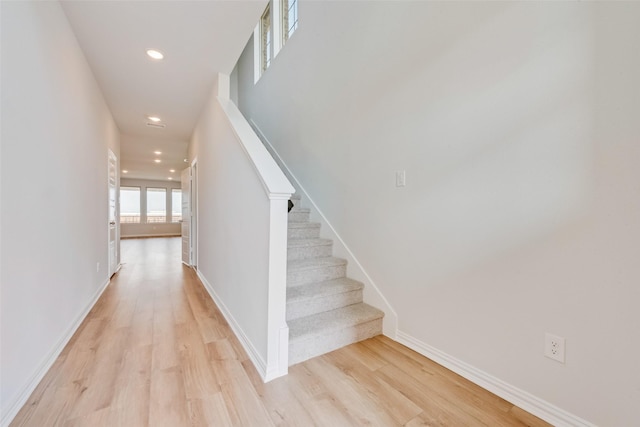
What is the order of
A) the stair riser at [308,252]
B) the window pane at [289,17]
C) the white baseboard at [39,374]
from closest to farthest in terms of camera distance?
1. the white baseboard at [39,374]
2. the stair riser at [308,252]
3. the window pane at [289,17]

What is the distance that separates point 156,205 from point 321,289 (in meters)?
11.2

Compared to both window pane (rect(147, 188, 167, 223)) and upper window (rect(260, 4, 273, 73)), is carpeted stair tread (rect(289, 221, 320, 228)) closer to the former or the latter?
upper window (rect(260, 4, 273, 73))

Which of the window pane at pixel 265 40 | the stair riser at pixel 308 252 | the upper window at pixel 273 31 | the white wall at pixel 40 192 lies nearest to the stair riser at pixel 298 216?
the stair riser at pixel 308 252

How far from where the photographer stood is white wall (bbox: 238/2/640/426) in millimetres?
1135

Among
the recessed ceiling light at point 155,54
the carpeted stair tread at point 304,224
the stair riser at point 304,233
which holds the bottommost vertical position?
the stair riser at point 304,233

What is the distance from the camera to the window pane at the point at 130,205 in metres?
10.4

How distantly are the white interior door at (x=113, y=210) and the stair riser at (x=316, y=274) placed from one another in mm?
3066

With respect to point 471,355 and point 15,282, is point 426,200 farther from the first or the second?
point 15,282

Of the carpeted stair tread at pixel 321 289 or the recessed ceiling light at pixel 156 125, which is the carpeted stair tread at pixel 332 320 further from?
the recessed ceiling light at pixel 156 125

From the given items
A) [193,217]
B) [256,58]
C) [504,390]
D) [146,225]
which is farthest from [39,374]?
[146,225]

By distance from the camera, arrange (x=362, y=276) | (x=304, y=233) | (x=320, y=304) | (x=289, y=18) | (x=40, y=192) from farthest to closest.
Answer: (x=289, y=18) < (x=304, y=233) < (x=362, y=276) < (x=320, y=304) < (x=40, y=192)

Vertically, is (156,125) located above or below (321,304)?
above

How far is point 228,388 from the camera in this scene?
152 centimetres

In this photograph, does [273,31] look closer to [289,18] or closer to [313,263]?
[289,18]
